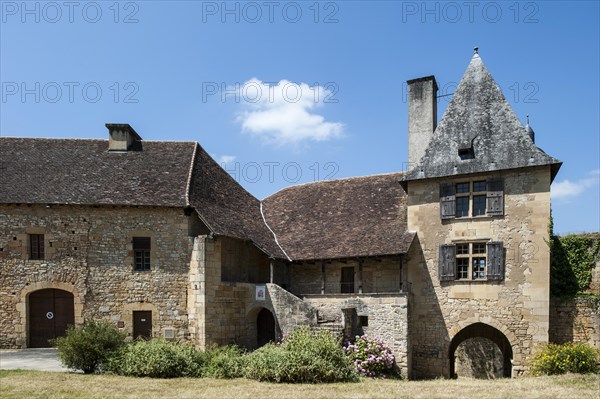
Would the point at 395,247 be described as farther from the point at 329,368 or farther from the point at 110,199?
the point at 110,199

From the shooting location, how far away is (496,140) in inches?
719

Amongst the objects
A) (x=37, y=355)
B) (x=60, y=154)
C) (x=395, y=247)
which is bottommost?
(x=37, y=355)

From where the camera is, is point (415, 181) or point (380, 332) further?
point (415, 181)

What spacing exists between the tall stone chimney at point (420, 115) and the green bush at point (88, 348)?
1333 centimetres

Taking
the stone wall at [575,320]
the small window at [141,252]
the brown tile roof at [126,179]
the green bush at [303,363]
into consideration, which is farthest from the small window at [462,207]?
the small window at [141,252]

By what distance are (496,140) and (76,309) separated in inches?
637

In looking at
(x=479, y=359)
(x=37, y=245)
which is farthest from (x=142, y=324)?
(x=479, y=359)

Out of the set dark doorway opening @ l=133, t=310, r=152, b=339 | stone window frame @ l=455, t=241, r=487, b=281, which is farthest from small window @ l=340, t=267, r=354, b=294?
dark doorway opening @ l=133, t=310, r=152, b=339

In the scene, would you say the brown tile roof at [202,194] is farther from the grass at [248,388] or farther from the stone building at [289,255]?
the grass at [248,388]

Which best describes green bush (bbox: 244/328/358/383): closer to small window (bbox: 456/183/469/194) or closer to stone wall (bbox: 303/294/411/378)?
stone wall (bbox: 303/294/411/378)

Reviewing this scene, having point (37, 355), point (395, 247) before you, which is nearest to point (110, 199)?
point (37, 355)

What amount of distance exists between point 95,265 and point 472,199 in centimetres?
1374

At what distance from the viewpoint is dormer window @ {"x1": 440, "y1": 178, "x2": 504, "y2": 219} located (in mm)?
17766

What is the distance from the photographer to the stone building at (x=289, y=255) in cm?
1742
